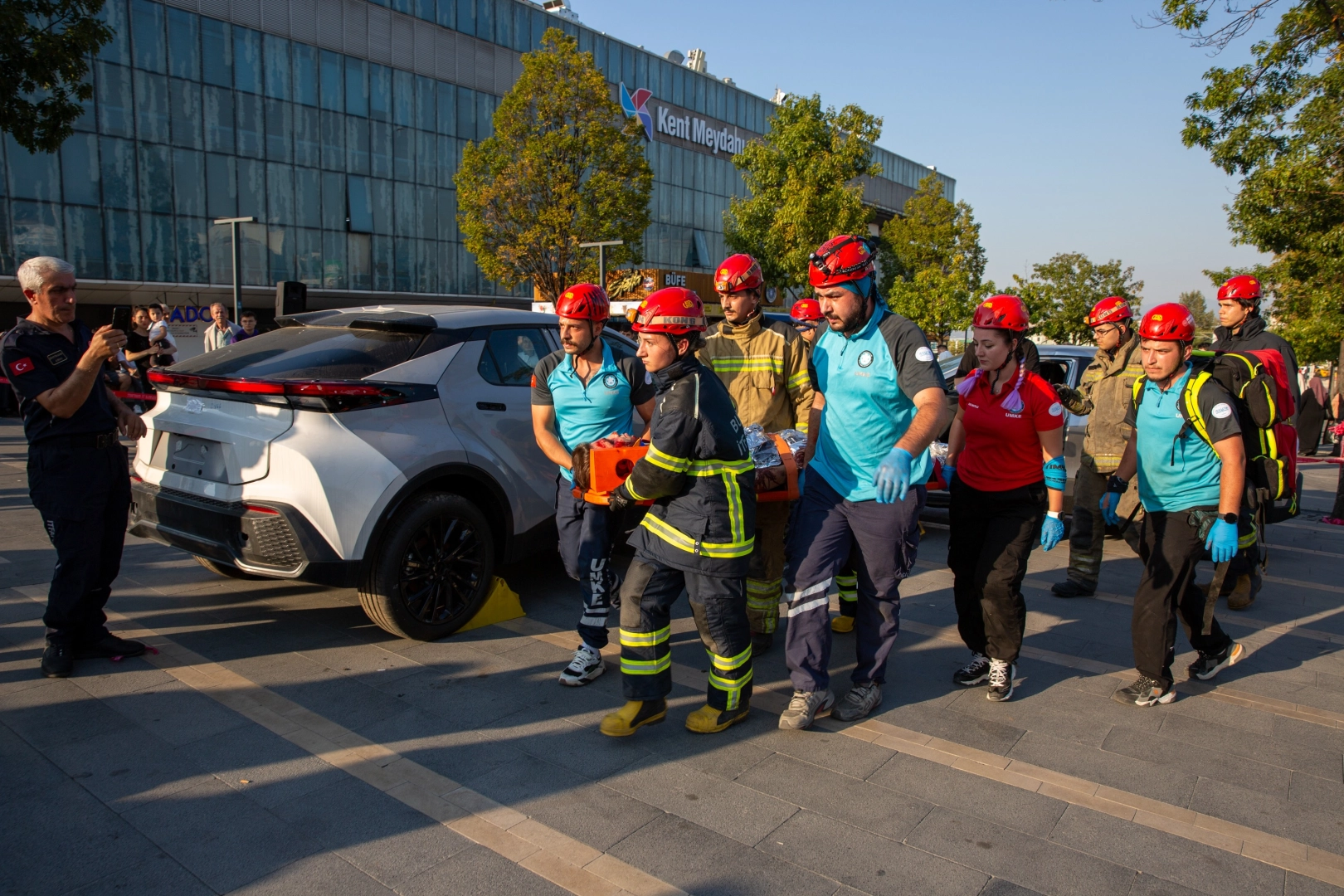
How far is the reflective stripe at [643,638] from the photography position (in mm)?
3787

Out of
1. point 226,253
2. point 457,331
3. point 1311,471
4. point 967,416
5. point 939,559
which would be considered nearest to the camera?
point 967,416

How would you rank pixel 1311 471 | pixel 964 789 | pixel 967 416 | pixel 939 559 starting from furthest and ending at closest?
pixel 1311 471
pixel 939 559
pixel 967 416
pixel 964 789

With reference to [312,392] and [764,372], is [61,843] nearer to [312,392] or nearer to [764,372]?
[312,392]

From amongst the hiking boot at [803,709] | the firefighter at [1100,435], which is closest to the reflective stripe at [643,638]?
the hiking boot at [803,709]

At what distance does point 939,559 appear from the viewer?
7.26 metres

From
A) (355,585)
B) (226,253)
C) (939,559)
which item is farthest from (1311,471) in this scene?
(226,253)

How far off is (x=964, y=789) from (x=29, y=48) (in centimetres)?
1479

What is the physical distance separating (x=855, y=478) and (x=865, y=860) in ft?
5.16

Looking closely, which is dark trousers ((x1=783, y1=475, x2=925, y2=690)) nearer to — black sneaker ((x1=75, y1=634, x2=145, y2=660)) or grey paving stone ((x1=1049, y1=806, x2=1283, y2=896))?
grey paving stone ((x1=1049, y1=806, x2=1283, y2=896))

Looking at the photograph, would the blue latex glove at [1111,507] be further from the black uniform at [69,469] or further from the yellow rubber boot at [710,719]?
the black uniform at [69,469]

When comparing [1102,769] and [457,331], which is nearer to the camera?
[1102,769]

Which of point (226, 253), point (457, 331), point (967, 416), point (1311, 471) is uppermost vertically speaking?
point (226, 253)

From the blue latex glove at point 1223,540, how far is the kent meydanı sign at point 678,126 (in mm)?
40281

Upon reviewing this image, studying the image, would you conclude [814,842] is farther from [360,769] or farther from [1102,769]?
[360,769]
